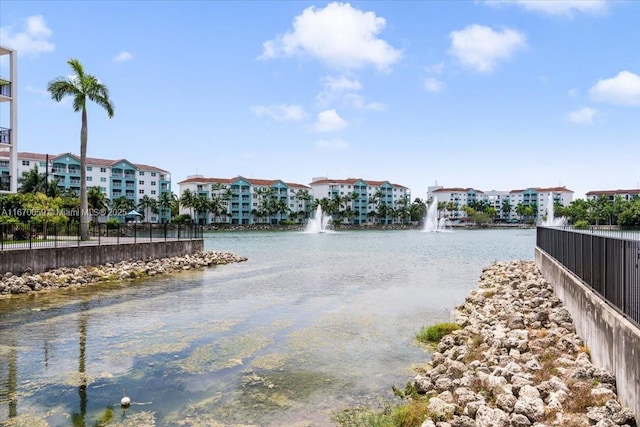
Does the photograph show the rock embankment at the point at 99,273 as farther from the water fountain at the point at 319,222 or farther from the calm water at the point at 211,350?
the water fountain at the point at 319,222

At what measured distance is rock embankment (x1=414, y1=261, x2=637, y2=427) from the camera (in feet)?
25.9

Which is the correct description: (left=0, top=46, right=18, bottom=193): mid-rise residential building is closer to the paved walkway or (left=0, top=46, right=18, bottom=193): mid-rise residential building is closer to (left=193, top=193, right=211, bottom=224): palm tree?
the paved walkway

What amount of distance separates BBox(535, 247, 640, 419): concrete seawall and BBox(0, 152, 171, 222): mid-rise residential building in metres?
110

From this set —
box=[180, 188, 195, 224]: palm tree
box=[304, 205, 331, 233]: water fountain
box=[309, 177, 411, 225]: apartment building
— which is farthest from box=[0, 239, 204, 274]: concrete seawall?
box=[309, 177, 411, 225]: apartment building

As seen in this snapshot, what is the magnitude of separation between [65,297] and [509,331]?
768 inches

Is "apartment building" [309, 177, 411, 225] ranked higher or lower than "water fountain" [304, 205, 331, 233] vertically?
higher

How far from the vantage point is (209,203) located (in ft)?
509

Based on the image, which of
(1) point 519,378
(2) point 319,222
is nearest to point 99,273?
(1) point 519,378

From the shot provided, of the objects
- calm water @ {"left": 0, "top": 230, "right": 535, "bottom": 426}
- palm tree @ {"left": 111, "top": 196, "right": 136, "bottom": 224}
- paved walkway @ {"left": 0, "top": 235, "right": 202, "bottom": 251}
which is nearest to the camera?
calm water @ {"left": 0, "top": 230, "right": 535, "bottom": 426}

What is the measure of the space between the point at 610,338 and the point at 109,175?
13800 cm

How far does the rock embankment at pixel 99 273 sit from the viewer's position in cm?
2502

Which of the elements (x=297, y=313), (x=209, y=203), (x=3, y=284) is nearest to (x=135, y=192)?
(x=209, y=203)

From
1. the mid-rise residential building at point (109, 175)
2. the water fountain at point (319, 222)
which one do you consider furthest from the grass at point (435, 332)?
the water fountain at point (319, 222)

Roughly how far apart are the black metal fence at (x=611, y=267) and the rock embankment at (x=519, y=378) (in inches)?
49.5
